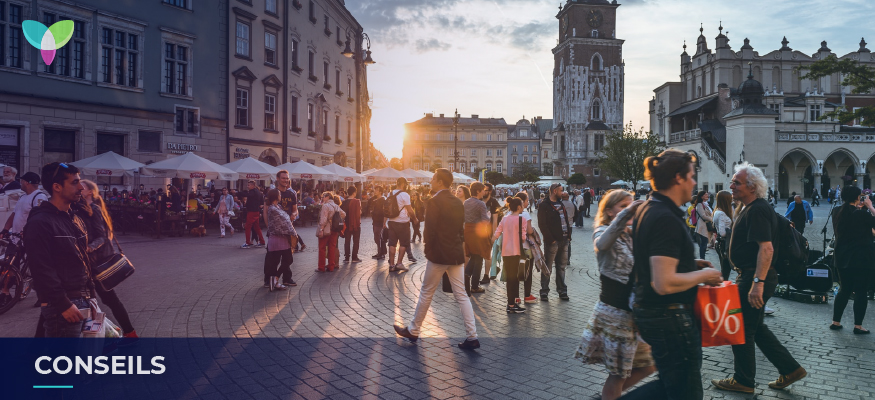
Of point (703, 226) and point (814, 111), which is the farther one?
Answer: point (814, 111)

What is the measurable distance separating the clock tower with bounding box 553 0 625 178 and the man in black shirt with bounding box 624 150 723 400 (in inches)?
3599

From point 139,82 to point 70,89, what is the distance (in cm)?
302

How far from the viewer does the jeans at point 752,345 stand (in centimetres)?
462

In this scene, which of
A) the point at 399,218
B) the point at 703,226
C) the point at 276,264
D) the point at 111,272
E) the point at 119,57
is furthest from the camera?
the point at 119,57

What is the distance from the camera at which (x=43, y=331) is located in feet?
13.6

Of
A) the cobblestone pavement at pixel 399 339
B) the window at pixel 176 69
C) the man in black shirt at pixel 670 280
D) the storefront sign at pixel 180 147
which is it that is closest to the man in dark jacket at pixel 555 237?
the cobblestone pavement at pixel 399 339

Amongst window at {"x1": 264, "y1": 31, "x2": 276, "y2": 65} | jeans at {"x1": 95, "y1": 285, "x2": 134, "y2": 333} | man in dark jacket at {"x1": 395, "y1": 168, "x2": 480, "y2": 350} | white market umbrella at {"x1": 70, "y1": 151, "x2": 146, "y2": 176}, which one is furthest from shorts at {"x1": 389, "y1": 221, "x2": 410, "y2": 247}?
window at {"x1": 264, "y1": 31, "x2": 276, "y2": 65}

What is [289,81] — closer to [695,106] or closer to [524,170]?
[695,106]

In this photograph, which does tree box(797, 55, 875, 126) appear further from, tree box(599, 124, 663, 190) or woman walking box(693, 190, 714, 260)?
tree box(599, 124, 663, 190)

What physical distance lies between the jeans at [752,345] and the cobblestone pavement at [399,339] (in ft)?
0.75

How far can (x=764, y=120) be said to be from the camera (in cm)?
4397

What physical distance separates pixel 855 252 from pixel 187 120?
26.3 meters

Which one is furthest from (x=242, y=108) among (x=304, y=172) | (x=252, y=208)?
(x=252, y=208)

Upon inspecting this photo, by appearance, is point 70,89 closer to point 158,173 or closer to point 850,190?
point 158,173
